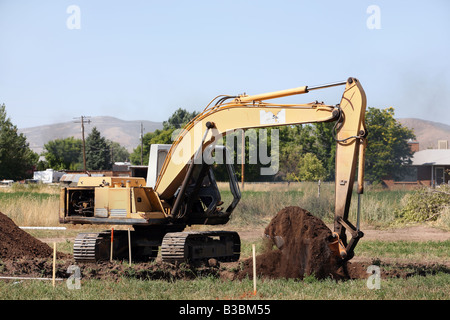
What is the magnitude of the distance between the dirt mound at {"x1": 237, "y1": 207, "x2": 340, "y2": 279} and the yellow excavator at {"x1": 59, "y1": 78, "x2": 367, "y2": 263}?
368 mm

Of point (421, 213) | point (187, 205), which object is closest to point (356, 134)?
point (187, 205)

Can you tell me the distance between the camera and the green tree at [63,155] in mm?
109062

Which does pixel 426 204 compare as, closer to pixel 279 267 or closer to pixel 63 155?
pixel 279 267

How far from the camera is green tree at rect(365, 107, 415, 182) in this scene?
199 ft

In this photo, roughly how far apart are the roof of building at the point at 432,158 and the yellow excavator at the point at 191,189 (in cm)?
5623

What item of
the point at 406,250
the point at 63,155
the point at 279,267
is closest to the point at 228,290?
the point at 279,267

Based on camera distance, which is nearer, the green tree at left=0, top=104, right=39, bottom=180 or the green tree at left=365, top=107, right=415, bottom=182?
the green tree at left=365, top=107, right=415, bottom=182

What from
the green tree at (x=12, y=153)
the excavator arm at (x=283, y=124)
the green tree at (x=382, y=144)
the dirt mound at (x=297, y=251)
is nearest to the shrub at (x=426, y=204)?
the dirt mound at (x=297, y=251)

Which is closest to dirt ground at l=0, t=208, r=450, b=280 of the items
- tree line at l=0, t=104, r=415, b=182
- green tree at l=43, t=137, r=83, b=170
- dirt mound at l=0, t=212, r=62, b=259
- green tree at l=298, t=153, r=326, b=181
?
dirt mound at l=0, t=212, r=62, b=259

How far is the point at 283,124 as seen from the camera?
527 inches

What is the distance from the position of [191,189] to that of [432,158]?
60.8 metres

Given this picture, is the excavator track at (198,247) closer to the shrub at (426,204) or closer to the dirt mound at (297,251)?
the dirt mound at (297,251)

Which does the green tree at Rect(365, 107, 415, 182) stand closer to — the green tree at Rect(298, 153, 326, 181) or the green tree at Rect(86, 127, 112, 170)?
the green tree at Rect(298, 153, 326, 181)
